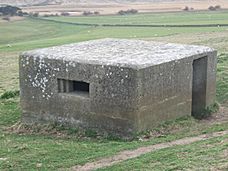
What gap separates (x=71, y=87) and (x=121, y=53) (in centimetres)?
158

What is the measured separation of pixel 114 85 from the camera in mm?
12281

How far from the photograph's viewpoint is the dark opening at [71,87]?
43.7 feet

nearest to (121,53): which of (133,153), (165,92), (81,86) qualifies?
(81,86)

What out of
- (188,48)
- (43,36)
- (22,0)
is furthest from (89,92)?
(22,0)

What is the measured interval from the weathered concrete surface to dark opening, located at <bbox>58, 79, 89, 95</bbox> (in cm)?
10

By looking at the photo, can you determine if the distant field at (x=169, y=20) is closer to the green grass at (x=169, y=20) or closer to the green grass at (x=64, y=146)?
the green grass at (x=169, y=20)

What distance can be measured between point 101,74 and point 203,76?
3.38 metres

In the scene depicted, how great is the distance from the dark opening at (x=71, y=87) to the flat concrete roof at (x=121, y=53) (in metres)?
0.63

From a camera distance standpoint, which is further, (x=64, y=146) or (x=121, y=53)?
(x=121, y=53)

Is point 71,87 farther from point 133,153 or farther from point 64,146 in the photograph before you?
point 133,153

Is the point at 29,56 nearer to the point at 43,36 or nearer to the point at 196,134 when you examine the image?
the point at 196,134

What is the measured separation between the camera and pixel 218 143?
1033 cm

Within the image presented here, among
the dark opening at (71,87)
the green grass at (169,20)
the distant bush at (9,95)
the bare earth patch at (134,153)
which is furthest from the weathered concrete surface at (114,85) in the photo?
the green grass at (169,20)

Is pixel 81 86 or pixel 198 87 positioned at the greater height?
pixel 81 86
